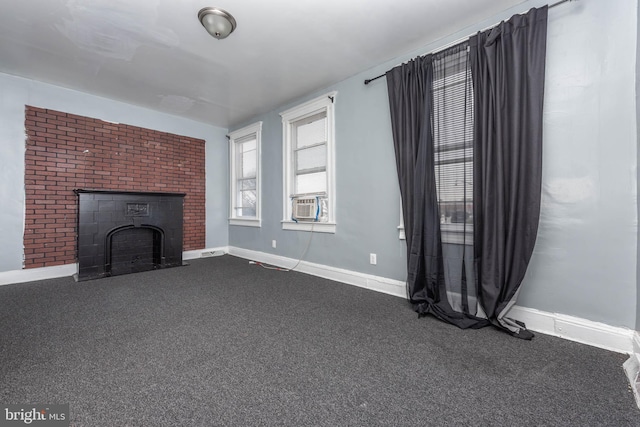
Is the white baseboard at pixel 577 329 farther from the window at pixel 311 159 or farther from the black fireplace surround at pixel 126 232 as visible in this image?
the black fireplace surround at pixel 126 232

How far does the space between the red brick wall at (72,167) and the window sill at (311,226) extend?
214cm

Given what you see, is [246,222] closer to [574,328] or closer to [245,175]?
[245,175]

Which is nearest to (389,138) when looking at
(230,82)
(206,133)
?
(230,82)

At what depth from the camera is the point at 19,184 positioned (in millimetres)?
3260

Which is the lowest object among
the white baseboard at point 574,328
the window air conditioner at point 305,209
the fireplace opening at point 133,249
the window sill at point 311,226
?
the white baseboard at point 574,328

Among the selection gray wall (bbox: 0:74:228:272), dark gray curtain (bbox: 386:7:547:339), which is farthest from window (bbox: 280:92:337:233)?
gray wall (bbox: 0:74:228:272)

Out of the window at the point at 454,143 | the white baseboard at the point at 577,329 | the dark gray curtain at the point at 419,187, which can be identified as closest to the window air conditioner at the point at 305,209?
the dark gray curtain at the point at 419,187

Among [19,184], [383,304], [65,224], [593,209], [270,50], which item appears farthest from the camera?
Result: [65,224]

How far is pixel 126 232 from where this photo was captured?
3961 mm

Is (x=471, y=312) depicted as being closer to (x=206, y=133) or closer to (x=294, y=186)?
(x=294, y=186)

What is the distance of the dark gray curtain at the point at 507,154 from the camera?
189 cm

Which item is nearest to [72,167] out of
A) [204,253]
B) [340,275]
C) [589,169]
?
[204,253]

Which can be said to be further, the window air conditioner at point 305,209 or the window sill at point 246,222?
the window sill at point 246,222

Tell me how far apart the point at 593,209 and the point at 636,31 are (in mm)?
1110
